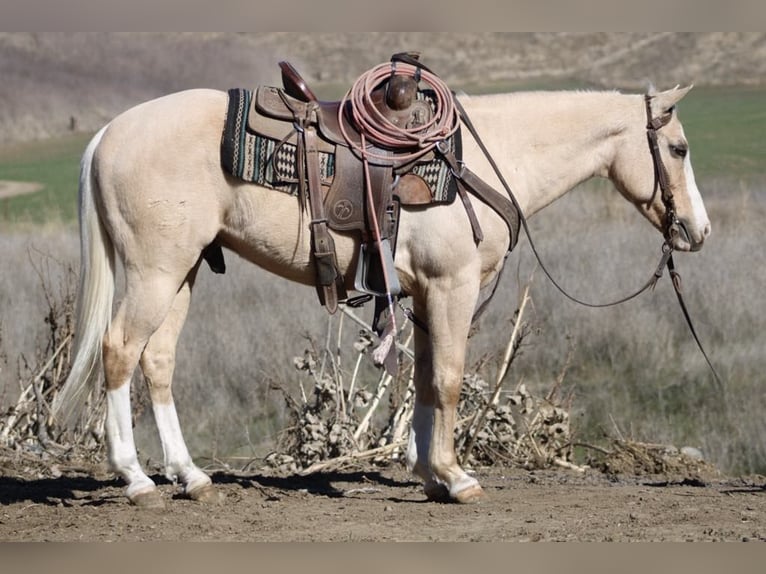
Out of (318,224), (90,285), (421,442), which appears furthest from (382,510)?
(90,285)

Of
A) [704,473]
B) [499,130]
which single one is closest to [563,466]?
[704,473]

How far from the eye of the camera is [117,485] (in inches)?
270

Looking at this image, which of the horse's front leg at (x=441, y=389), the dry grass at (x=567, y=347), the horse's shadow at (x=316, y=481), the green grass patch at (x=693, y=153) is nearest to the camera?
the horse's front leg at (x=441, y=389)

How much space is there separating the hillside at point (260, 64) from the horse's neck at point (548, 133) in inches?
527

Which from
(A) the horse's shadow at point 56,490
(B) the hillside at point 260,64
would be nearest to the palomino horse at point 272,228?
(A) the horse's shadow at point 56,490

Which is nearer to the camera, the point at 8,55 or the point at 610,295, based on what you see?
the point at 610,295

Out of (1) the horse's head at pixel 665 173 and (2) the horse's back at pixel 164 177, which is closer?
(2) the horse's back at pixel 164 177

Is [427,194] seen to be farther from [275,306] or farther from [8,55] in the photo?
[8,55]

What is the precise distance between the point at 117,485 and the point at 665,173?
365 cm

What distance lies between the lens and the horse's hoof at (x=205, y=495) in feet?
20.4

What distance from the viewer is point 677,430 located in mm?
10234

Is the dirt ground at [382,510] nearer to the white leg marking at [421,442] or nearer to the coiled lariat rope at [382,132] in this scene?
the white leg marking at [421,442]

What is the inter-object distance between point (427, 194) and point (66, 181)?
583 inches

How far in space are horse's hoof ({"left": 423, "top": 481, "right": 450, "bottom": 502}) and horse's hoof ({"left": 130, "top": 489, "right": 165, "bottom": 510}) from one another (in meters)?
1.43
